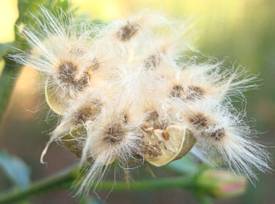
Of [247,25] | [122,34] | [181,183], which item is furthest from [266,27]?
[122,34]

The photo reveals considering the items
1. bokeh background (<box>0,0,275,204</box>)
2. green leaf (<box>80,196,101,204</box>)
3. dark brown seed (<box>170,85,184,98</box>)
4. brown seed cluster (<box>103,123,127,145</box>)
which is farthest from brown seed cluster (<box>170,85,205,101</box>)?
bokeh background (<box>0,0,275,204</box>)

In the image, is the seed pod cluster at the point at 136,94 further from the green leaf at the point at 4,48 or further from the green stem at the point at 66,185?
the green stem at the point at 66,185

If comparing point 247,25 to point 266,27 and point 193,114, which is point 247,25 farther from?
point 193,114

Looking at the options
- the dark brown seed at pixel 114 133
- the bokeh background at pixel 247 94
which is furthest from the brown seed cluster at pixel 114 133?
the bokeh background at pixel 247 94

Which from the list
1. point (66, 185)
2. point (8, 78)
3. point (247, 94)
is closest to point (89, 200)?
point (66, 185)

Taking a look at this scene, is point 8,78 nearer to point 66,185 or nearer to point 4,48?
point 4,48

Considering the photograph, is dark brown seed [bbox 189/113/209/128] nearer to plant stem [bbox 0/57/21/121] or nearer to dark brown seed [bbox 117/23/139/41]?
dark brown seed [bbox 117/23/139/41]

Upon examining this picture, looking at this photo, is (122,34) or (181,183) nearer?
(122,34)
